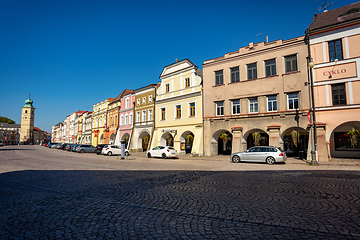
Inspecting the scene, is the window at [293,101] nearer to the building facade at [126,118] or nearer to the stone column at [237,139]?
the stone column at [237,139]

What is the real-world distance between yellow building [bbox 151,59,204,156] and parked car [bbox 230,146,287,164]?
24.9 ft

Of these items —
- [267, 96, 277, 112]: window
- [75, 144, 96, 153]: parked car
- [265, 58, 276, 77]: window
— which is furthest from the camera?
[75, 144, 96, 153]: parked car

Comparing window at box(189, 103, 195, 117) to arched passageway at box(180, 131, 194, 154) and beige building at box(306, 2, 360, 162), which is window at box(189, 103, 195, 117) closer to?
arched passageway at box(180, 131, 194, 154)

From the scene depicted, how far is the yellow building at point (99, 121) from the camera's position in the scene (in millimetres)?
52688

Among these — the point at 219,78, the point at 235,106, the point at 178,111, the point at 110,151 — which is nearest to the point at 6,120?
the point at 110,151

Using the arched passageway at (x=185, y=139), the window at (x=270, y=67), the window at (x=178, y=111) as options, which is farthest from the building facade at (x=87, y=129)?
the window at (x=270, y=67)

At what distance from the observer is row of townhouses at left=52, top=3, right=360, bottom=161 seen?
66.8ft

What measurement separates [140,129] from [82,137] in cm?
3649

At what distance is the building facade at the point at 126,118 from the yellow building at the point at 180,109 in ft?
26.3

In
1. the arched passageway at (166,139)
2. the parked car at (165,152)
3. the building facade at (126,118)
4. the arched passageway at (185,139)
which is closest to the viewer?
the parked car at (165,152)

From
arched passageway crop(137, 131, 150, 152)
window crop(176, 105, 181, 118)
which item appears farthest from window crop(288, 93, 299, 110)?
arched passageway crop(137, 131, 150, 152)

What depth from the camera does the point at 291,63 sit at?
2330cm

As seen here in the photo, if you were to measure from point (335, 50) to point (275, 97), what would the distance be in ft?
21.4

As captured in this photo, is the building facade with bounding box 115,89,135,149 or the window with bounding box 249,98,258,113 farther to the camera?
the building facade with bounding box 115,89,135,149
